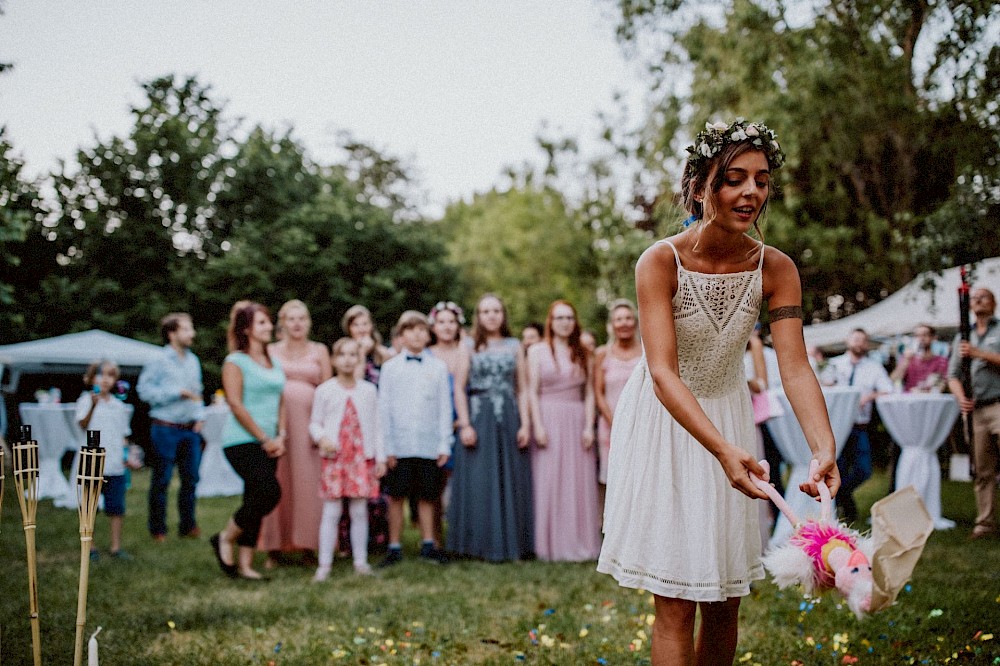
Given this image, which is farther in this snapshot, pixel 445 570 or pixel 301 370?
pixel 301 370

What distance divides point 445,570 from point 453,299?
A: 19.5 m

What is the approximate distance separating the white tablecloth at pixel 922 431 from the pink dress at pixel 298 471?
5615 mm

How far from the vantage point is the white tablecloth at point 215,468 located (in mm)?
12305

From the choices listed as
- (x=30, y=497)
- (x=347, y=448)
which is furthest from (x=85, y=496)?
(x=347, y=448)

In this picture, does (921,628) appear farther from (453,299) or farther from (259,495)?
(453,299)

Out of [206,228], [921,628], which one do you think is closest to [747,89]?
[921,628]

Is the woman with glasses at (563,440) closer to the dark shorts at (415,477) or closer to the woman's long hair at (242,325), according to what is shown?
the dark shorts at (415,477)

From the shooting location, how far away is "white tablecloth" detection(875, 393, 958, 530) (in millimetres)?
8109

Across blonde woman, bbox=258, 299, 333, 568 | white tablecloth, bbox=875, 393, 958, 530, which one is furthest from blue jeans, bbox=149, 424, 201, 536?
white tablecloth, bbox=875, 393, 958, 530

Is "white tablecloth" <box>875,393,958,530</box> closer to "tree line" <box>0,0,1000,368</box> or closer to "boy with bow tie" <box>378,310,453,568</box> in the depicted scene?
"tree line" <box>0,0,1000,368</box>

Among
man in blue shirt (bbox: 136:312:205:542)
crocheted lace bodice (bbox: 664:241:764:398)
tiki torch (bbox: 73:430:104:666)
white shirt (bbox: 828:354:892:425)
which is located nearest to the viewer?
A: tiki torch (bbox: 73:430:104:666)

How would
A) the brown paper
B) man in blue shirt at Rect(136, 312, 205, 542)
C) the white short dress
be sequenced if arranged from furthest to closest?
man in blue shirt at Rect(136, 312, 205, 542), the white short dress, the brown paper

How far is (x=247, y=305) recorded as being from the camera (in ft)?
21.1

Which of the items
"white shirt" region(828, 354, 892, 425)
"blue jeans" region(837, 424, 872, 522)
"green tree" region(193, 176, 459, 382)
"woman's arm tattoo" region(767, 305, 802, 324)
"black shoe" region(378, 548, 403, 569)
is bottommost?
"black shoe" region(378, 548, 403, 569)
